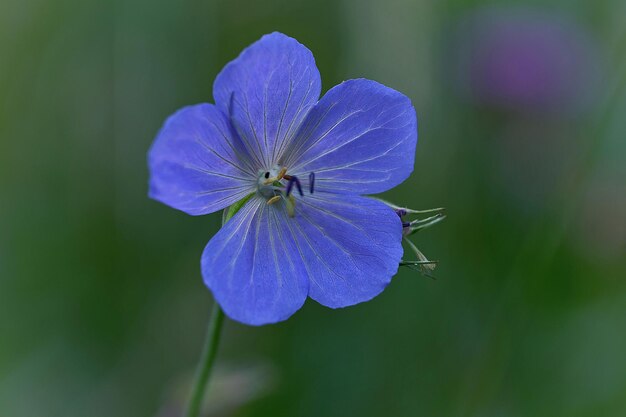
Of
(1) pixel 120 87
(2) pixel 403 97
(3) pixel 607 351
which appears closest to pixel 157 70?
(1) pixel 120 87

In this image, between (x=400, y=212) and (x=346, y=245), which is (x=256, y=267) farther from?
(x=400, y=212)

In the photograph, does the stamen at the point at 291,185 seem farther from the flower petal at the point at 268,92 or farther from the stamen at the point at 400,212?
the stamen at the point at 400,212

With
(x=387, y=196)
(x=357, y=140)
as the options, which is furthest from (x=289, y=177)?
(x=387, y=196)

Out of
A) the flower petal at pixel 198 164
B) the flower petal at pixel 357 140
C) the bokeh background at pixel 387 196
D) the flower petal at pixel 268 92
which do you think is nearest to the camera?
the flower petal at pixel 198 164

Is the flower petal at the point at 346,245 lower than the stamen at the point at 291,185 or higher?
lower

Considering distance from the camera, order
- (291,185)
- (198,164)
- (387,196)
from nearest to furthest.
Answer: (198,164) < (291,185) < (387,196)

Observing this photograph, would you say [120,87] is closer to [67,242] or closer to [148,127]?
[148,127]

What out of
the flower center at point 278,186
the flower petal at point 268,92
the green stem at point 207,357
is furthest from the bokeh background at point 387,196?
the flower petal at point 268,92
